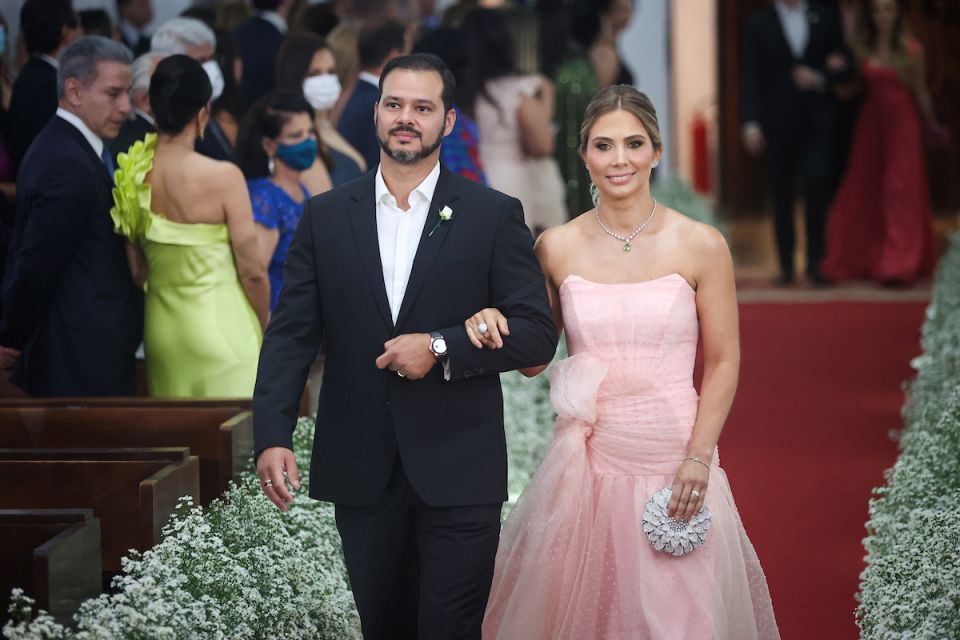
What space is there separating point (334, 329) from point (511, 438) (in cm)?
297

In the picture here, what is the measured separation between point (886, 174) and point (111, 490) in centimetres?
959

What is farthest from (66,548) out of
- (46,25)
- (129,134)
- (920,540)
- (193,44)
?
(46,25)

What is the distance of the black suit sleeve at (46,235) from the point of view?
5.25 meters

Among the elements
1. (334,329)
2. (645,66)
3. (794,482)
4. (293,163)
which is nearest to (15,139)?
(293,163)

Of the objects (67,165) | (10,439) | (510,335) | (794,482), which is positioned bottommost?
(794,482)

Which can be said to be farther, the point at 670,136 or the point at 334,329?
the point at 670,136

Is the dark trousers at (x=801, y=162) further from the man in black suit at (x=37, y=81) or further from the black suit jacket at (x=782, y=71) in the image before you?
the man in black suit at (x=37, y=81)

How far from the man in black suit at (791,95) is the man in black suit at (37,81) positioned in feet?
21.9

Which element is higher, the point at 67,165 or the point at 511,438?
the point at 67,165

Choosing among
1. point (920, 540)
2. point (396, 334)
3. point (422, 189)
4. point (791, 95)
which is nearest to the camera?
point (396, 334)

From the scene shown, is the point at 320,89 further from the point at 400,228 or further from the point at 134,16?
the point at 400,228

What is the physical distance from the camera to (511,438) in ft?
22.0

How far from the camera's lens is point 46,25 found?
6.62 m

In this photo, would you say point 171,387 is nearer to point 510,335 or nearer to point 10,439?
point 10,439
